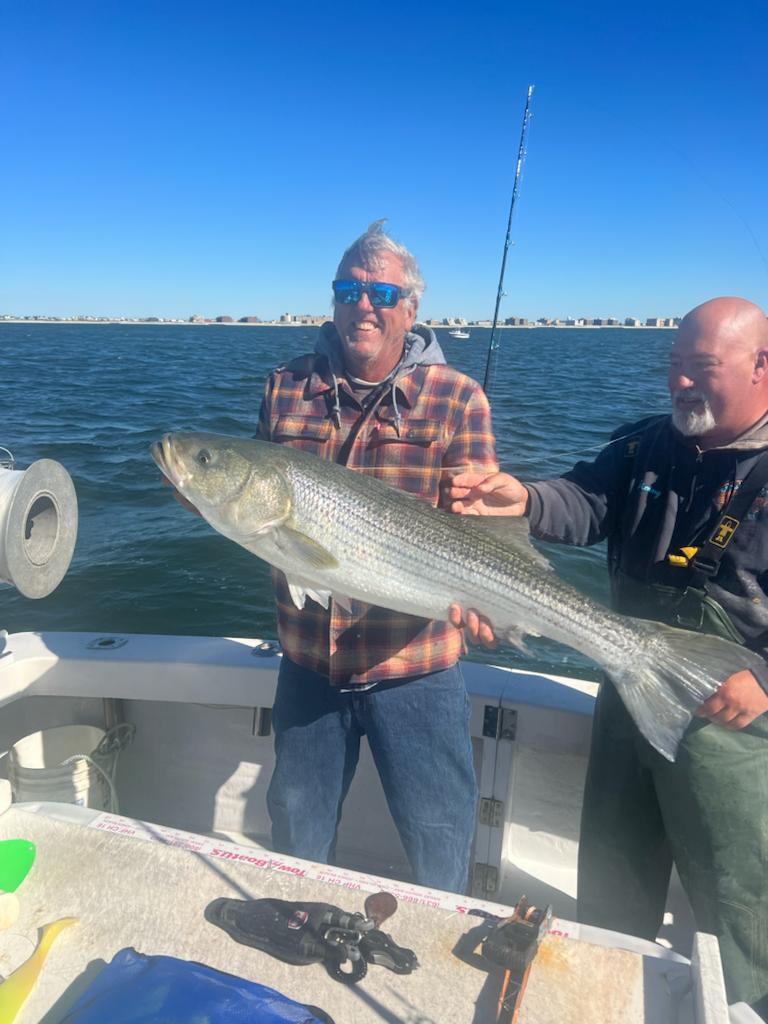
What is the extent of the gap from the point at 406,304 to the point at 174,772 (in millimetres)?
3933

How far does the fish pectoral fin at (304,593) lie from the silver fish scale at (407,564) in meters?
0.09

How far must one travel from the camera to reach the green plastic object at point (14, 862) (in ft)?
8.84

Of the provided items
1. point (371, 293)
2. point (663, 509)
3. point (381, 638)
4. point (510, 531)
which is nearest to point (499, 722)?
point (381, 638)

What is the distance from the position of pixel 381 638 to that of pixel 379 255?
2.04 meters

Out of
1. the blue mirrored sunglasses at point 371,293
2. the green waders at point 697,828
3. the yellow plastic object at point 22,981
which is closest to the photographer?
the yellow plastic object at point 22,981

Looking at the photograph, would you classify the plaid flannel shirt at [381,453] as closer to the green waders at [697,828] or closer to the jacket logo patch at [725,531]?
the green waders at [697,828]

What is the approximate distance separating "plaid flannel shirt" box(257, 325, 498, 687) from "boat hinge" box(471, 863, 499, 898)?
6.00 feet

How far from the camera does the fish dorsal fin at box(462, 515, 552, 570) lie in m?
3.71

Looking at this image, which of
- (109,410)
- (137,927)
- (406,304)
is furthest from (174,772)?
(109,410)

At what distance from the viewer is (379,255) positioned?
145 inches

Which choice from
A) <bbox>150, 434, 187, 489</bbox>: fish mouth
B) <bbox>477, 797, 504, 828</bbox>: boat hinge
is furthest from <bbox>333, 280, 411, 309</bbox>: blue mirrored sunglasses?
<bbox>477, 797, 504, 828</bbox>: boat hinge

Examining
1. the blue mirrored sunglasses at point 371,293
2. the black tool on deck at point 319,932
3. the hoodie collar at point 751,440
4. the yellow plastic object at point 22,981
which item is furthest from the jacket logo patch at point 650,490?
the yellow plastic object at point 22,981

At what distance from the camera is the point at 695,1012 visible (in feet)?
6.95

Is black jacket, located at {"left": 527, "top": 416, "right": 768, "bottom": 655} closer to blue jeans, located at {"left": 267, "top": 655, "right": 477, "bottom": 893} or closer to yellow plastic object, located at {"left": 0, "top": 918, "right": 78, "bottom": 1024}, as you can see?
blue jeans, located at {"left": 267, "top": 655, "right": 477, "bottom": 893}
